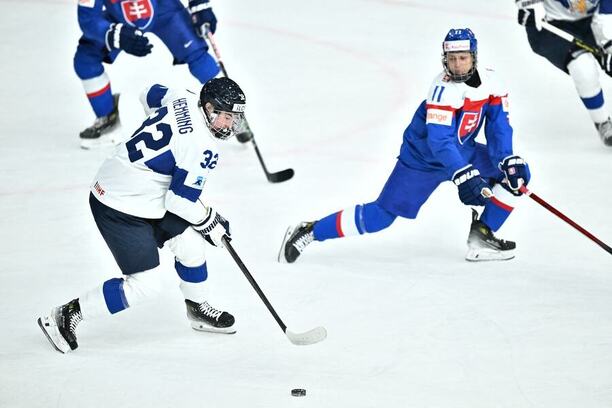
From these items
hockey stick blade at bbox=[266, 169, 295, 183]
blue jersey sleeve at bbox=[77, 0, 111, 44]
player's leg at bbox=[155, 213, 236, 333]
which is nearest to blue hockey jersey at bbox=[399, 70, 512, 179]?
player's leg at bbox=[155, 213, 236, 333]

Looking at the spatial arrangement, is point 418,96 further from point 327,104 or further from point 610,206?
point 610,206

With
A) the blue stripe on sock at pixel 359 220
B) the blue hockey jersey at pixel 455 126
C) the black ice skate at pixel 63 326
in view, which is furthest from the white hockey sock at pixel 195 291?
the blue hockey jersey at pixel 455 126

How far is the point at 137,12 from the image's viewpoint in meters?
5.36

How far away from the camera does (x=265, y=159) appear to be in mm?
5461

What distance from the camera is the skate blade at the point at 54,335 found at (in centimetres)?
347

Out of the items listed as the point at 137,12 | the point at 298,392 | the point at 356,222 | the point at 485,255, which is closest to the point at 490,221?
the point at 485,255

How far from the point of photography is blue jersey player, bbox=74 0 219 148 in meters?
5.30

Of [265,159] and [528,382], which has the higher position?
[528,382]

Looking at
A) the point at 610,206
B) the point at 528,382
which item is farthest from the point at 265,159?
the point at 528,382

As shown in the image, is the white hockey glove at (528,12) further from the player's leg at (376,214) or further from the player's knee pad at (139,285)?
the player's knee pad at (139,285)

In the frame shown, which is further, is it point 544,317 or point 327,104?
point 327,104

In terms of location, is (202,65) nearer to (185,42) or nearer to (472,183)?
(185,42)

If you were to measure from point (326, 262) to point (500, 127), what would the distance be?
2.81 feet

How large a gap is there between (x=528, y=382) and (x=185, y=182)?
3.94ft
